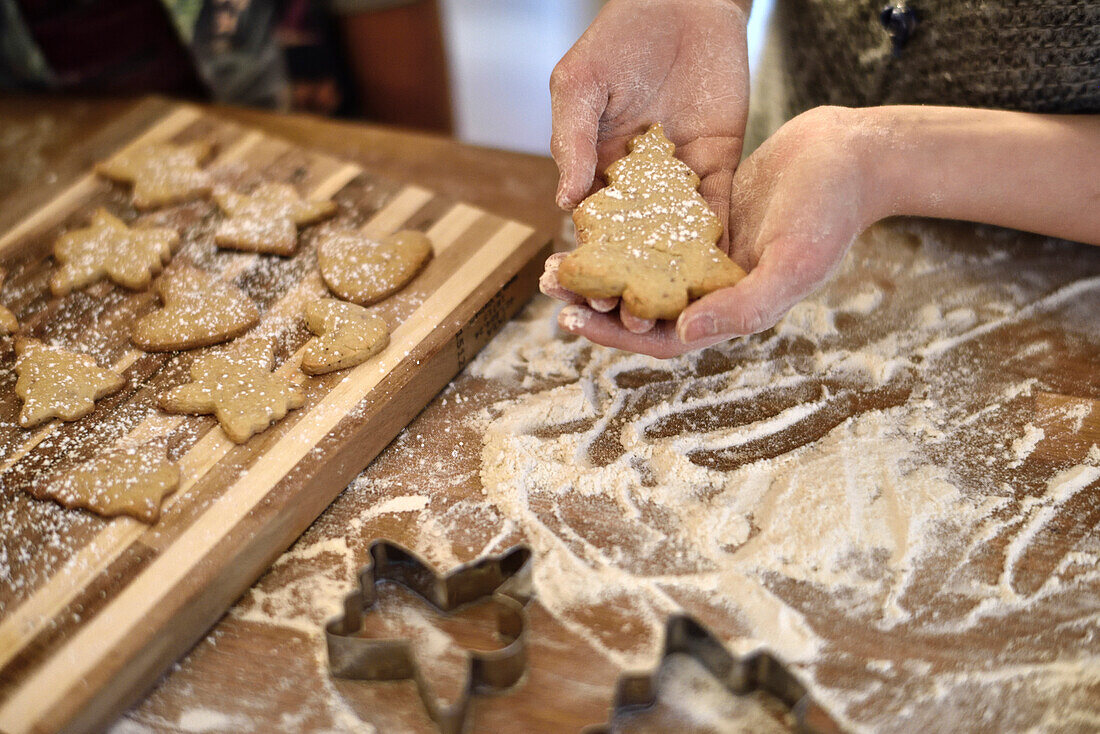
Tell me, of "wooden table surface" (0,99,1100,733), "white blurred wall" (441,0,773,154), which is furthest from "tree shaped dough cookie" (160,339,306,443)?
"white blurred wall" (441,0,773,154)

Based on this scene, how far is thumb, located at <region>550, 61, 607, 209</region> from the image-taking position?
4.35ft

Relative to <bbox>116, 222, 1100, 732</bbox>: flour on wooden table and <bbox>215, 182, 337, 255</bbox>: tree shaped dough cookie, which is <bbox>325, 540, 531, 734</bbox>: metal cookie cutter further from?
<bbox>215, 182, 337, 255</bbox>: tree shaped dough cookie

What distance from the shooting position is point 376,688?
1.02m

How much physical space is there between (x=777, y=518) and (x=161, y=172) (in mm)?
1362

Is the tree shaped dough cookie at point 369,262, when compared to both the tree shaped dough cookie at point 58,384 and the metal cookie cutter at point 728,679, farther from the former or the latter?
the metal cookie cutter at point 728,679

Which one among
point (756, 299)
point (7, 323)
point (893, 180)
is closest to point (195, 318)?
point (7, 323)

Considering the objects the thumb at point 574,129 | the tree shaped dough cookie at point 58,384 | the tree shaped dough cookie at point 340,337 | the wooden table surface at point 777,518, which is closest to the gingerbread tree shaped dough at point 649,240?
the thumb at point 574,129

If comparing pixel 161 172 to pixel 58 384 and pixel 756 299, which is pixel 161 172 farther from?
pixel 756 299

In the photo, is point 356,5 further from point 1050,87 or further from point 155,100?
point 1050,87

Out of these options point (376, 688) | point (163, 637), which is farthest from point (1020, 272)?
point (163, 637)

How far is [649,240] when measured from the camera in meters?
1.26

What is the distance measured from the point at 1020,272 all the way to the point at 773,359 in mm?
535

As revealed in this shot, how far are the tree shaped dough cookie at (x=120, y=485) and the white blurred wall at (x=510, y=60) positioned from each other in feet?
7.55

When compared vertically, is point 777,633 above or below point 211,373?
below
